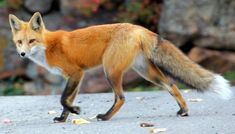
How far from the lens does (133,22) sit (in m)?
14.9

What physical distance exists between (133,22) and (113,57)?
7.09 metres

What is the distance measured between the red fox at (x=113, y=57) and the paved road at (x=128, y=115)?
368 millimetres

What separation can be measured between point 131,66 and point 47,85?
7.22 m

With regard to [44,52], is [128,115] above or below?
below

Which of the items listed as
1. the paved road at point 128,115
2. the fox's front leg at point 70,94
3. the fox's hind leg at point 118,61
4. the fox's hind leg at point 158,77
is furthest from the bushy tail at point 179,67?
the fox's front leg at point 70,94

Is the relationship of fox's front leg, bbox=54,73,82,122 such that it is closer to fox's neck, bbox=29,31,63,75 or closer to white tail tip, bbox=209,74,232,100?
fox's neck, bbox=29,31,63,75

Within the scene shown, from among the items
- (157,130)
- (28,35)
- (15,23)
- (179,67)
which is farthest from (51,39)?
(157,130)

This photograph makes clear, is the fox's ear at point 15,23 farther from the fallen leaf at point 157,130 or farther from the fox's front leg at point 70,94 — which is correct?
the fallen leaf at point 157,130

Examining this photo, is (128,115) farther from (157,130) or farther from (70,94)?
(157,130)

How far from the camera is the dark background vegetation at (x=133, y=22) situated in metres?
14.0

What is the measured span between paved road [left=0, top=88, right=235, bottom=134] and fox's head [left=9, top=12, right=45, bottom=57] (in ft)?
3.33

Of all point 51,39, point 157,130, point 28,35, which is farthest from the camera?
point 51,39

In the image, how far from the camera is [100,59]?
814 cm

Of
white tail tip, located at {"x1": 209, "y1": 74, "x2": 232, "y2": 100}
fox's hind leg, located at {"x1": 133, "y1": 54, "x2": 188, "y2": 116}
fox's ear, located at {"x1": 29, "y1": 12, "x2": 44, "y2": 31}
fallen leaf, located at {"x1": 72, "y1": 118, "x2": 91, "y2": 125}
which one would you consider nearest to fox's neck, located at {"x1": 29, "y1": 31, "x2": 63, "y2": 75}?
fox's ear, located at {"x1": 29, "y1": 12, "x2": 44, "y2": 31}
